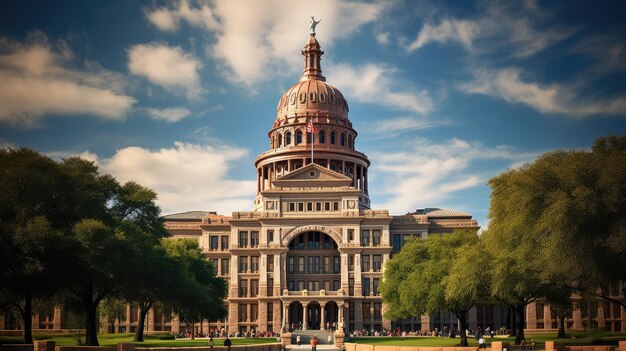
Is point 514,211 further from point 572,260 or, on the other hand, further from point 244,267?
point 244,267

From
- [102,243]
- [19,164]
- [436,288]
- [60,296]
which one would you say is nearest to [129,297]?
[60,296]

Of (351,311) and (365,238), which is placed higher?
(365,238)

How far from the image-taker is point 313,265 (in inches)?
5497

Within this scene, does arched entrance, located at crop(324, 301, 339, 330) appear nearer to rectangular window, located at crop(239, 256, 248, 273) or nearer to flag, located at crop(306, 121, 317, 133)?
rectangular window, located at crop(239, 256, 248, 273)

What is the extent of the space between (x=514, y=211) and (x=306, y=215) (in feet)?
213

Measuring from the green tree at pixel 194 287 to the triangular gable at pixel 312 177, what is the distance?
21324mm

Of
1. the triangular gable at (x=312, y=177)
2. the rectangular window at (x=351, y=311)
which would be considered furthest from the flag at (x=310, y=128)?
the rectangular window at (x=351, y=311)

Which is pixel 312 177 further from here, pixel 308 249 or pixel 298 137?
pixel 298 137

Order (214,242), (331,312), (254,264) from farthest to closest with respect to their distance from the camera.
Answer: (214,242)
(254,264)
(331,312)

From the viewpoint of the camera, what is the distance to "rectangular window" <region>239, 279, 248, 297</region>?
140 m

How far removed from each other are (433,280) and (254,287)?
49.6 meters

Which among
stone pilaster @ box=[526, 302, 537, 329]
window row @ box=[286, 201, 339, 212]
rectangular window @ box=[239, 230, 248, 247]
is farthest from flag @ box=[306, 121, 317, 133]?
stone pilaster @ box=[526, 302, 537, 329]

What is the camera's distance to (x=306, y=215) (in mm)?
137500

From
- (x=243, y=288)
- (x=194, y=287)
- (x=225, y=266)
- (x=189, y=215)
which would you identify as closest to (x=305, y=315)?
(x=243, y=288)
